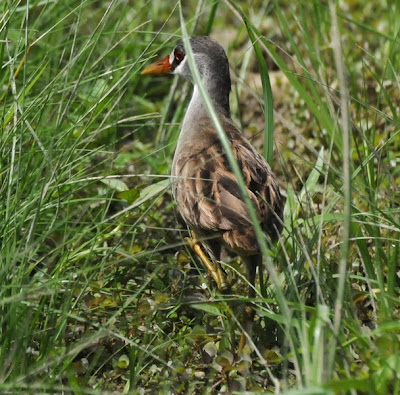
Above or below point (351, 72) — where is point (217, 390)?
below

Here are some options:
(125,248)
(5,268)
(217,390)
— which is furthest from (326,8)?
(5,268)

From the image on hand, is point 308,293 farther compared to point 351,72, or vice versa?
point 351,72

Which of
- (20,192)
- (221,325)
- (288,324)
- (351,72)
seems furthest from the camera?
(351,72)

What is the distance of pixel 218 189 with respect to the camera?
3.54 meters

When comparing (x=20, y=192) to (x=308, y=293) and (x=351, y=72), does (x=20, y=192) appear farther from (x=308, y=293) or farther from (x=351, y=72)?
(x=351, y=72)

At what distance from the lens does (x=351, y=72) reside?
16.7ft

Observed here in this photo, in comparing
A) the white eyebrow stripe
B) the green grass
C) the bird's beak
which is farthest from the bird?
the bird's beak

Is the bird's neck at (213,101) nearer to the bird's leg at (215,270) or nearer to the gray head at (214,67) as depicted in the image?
the gray head at (214,67)

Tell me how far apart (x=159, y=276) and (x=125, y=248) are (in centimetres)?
35

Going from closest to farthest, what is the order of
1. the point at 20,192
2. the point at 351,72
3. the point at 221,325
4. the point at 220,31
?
the point at 20,192, the point at 221,325, the point at 351,72, the point at 220,31

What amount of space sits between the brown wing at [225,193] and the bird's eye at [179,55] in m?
0.86

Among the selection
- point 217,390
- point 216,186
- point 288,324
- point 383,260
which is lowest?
point 217,390

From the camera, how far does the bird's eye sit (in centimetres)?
477

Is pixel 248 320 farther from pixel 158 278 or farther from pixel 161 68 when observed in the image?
pixel 161 68
